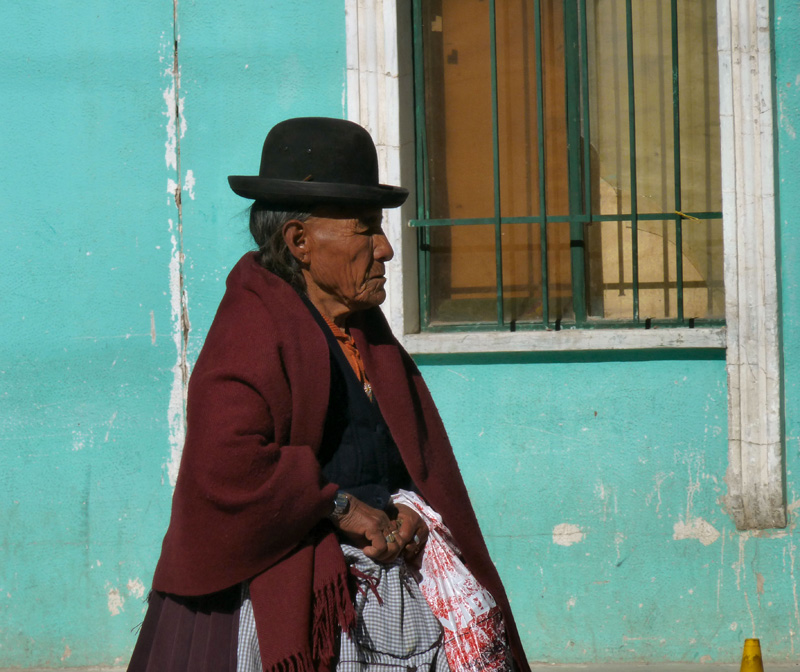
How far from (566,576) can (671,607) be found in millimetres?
451

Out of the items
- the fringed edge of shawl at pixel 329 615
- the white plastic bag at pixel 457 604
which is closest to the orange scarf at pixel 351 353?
the white plastic bag at pixel 457 604

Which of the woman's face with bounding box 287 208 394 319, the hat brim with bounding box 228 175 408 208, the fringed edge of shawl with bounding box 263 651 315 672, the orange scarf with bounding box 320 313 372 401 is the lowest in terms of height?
the fringed edge of shawl with bounding box 263 651 315 672

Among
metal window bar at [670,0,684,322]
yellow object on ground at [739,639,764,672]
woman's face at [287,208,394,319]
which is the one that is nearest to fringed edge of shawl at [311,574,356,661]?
woman's face at [287,208,394,319]

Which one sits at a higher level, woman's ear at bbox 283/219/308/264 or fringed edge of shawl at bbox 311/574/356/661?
woman's ear at bbox 283/219/308/264

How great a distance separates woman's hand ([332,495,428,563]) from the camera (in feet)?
6.73

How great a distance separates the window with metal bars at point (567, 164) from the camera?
424 cm

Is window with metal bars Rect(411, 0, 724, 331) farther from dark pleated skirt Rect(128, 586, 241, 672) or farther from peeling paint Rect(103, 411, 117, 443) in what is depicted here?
dark pleated skirt Rect(128, 586, 241, 672)

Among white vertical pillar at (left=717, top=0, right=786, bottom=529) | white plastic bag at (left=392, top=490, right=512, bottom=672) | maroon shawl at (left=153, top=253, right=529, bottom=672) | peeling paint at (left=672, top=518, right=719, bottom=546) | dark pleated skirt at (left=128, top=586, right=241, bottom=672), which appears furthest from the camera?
peeling paint at (left=672, top=518, right=719, bottom=546)

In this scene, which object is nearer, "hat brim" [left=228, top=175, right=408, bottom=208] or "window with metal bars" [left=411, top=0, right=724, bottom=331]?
"hat brim" [left=228, top=175, right=408, bottom=208]

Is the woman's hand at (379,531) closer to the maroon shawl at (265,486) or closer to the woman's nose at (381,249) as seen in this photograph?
the maroon shawl at (265,486)

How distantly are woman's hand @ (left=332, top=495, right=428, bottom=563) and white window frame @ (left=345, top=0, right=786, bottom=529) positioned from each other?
6.48 ft

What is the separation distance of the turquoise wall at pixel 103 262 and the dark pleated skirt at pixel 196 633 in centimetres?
212

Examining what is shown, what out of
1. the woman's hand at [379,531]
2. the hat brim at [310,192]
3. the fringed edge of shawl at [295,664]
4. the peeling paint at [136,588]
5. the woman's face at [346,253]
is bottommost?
the peeling paint at [136,588]

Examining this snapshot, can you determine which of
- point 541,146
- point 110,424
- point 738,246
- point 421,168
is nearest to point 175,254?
point 110,424
